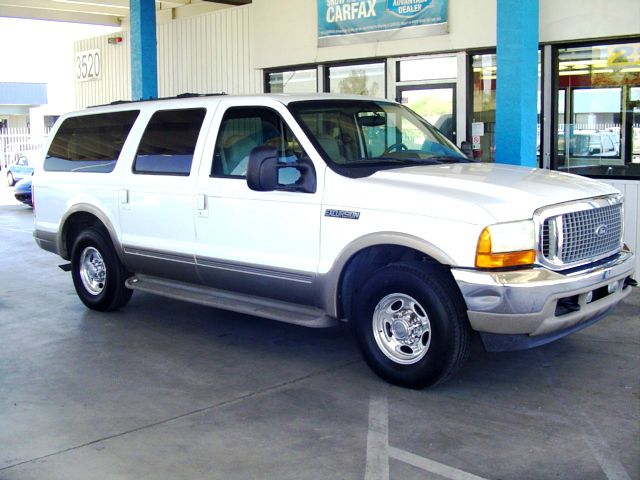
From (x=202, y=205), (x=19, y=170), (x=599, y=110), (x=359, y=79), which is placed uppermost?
(x=359, y=79)

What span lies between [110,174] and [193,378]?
262 centimetres

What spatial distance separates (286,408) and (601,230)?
8.53 ft

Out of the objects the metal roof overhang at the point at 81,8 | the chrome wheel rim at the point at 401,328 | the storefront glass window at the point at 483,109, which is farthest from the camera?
the metal roof overhang at the point at 81,8

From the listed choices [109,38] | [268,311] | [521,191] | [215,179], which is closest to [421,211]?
[521,191]

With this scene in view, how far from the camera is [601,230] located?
5.78 meters

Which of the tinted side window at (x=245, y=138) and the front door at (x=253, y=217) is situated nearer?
the front door at (x=253, y=217)

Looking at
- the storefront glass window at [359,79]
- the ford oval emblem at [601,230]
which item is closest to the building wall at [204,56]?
the storefront glass window at [359,79]

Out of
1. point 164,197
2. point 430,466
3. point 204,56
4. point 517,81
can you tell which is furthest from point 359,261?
point 204,56

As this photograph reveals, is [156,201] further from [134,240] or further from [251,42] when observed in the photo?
[251,42]

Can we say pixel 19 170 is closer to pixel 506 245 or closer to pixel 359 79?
pixel 359 79

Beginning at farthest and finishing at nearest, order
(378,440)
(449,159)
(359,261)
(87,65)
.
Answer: (87,65) → (449,159) → (359,261) → (378,440)

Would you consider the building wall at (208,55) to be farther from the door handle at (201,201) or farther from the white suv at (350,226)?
the door handle at (201,201)

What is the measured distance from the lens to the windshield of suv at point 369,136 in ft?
20.7

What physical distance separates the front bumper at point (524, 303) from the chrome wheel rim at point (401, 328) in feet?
1.44
